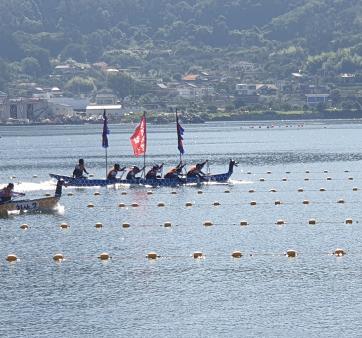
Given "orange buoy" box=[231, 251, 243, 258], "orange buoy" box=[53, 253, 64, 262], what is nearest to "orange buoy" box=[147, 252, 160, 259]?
"orange buoy" box=[231, 251, 243, 258]

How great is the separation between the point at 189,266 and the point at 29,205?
2173 cm

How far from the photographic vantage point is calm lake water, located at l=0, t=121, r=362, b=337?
142 ft

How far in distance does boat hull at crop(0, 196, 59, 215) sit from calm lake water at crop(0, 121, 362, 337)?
0.63 meters

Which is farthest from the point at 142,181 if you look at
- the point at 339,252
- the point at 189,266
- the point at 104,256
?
the point at 189,266

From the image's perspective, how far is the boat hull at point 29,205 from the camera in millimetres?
72250

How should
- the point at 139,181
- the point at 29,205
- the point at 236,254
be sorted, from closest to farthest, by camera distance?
Answer: the point at 236,254 < the point at 29,205 < the point at 139,181

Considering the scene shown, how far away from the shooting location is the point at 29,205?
73.0 m

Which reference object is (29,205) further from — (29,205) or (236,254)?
(236,254)

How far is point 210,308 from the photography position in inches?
1774

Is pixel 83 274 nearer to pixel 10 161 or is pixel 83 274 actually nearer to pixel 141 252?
pixel 141 252

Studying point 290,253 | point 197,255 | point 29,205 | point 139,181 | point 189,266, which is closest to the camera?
point 189,266

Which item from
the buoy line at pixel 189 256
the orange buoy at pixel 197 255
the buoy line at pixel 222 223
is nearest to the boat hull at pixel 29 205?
the buoy line at pixel 222 223

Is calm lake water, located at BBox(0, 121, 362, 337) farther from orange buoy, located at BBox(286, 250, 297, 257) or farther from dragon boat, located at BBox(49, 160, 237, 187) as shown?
dragon boat, located at BBox(49, 160, 237, 187)

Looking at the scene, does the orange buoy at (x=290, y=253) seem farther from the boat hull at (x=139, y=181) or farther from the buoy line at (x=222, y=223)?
the boat hull at (x=139, y=181)
